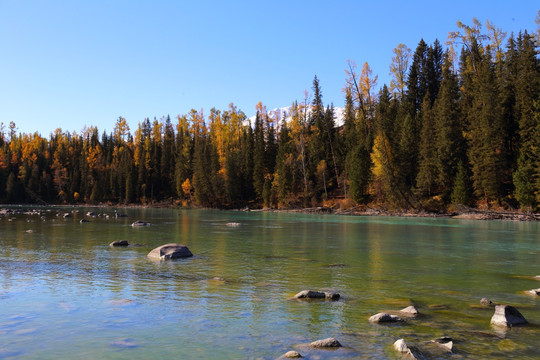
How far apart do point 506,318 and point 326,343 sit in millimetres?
4512

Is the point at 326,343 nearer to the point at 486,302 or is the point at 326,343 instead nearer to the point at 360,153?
the point at 486,302

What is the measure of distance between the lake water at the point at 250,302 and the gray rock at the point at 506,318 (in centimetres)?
19

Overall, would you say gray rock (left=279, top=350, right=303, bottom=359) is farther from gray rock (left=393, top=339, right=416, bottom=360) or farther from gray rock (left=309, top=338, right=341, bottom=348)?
gray rock (left=393, top=339, right=416, bottom=360)

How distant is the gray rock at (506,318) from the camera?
9.52 m

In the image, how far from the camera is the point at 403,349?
774 centimetres

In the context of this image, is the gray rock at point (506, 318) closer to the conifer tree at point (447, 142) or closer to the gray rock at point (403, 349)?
the gray rock at point (403, 349)

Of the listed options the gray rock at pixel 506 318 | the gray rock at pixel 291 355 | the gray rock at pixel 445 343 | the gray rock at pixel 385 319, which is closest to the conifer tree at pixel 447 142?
the gray rock at pixel 506 318

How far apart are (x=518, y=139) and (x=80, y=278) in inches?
2577

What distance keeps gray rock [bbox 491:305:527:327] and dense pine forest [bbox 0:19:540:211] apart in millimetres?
50660

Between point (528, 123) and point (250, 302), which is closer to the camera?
point (250, 302)

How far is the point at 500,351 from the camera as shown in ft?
26.2

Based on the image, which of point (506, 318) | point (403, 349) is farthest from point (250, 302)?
point (506, 318)

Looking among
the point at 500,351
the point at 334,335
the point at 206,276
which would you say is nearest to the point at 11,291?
the point at 206,276

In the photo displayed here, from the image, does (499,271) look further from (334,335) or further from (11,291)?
(11,291)
